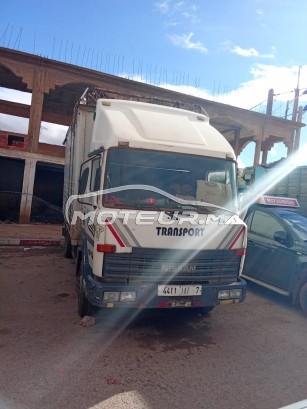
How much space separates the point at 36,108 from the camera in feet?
46.8

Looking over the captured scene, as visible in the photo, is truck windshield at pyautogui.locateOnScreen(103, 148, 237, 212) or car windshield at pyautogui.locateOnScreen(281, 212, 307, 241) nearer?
truck windshield at pyautogui.locateOnScreen(103, 148, 237, 212)

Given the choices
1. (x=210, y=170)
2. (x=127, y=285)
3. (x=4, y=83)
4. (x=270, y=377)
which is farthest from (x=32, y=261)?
(x=4, y=83)

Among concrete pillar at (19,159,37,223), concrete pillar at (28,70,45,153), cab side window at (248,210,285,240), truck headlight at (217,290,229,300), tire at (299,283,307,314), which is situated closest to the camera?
truck headlight at (217,290,229,300)

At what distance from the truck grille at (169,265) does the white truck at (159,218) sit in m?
0.01

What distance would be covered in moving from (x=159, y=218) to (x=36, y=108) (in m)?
12.2

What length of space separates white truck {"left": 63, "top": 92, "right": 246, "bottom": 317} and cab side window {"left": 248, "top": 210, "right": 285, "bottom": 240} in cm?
213

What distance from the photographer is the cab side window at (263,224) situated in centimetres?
635

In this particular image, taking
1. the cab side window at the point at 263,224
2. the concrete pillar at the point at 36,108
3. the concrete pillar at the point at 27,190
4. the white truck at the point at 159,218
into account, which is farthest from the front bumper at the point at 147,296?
the concrete pillar at the point at 36,108

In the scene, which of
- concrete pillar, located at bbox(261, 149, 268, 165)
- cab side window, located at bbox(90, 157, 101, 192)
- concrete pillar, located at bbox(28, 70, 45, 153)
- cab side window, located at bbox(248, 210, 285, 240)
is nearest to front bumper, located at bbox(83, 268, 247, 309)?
cab side window, located at bbox(90, 157, 101, 192)

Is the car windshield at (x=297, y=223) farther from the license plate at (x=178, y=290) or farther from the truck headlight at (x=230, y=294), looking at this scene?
the license plate at (x=178, y=290)

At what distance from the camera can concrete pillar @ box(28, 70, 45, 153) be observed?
46.2 ft

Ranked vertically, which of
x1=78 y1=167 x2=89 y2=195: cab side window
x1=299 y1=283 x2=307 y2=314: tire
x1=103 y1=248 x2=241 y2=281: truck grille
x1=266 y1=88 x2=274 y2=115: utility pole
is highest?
x1=266 y1=88 x2=274 y2=115: utility pole

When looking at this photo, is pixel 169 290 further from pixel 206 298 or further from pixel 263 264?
pixel 263 264

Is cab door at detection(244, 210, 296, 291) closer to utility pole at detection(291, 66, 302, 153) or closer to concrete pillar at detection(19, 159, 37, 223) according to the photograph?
concrete pillar at detection(19, 159, 37, 223)
